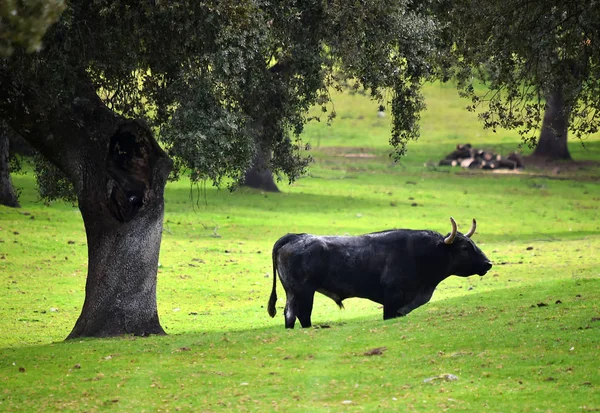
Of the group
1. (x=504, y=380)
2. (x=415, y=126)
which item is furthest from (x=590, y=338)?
(x=415, y=126)

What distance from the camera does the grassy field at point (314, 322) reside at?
12.8 meters

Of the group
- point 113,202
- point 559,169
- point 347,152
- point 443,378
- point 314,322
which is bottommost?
point 314,322

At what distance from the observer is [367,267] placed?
63.4ft

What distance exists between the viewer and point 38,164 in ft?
Result: 75.4

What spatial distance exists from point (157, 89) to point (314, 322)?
5.87 meters

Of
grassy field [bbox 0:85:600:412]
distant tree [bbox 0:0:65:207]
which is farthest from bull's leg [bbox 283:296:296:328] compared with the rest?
distant tree [bbox 0:0:65:207]

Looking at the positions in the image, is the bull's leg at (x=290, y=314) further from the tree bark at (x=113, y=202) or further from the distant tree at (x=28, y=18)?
the distant tree at (x=28, y=18)

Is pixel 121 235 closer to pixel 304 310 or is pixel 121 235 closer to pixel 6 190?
pixel 304 310

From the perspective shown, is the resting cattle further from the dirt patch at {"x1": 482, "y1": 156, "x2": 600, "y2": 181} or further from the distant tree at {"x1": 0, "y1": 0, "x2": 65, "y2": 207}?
the dirt patch at {"x1": 482, "y1": 156, "x2": 600, "y2": 181}

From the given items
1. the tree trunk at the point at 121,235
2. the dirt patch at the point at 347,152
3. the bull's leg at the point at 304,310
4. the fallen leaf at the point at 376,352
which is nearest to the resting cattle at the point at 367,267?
the bull's leg at the point at 304,310

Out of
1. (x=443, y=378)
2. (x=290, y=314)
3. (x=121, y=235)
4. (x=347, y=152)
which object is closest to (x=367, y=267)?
(x=290, y=314)

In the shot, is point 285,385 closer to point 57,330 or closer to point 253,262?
point 57,330

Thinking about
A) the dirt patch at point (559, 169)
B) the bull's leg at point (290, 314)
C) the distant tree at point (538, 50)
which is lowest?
the bull's leg at point (290, 314)

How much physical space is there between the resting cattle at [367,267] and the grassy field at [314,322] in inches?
23.8
